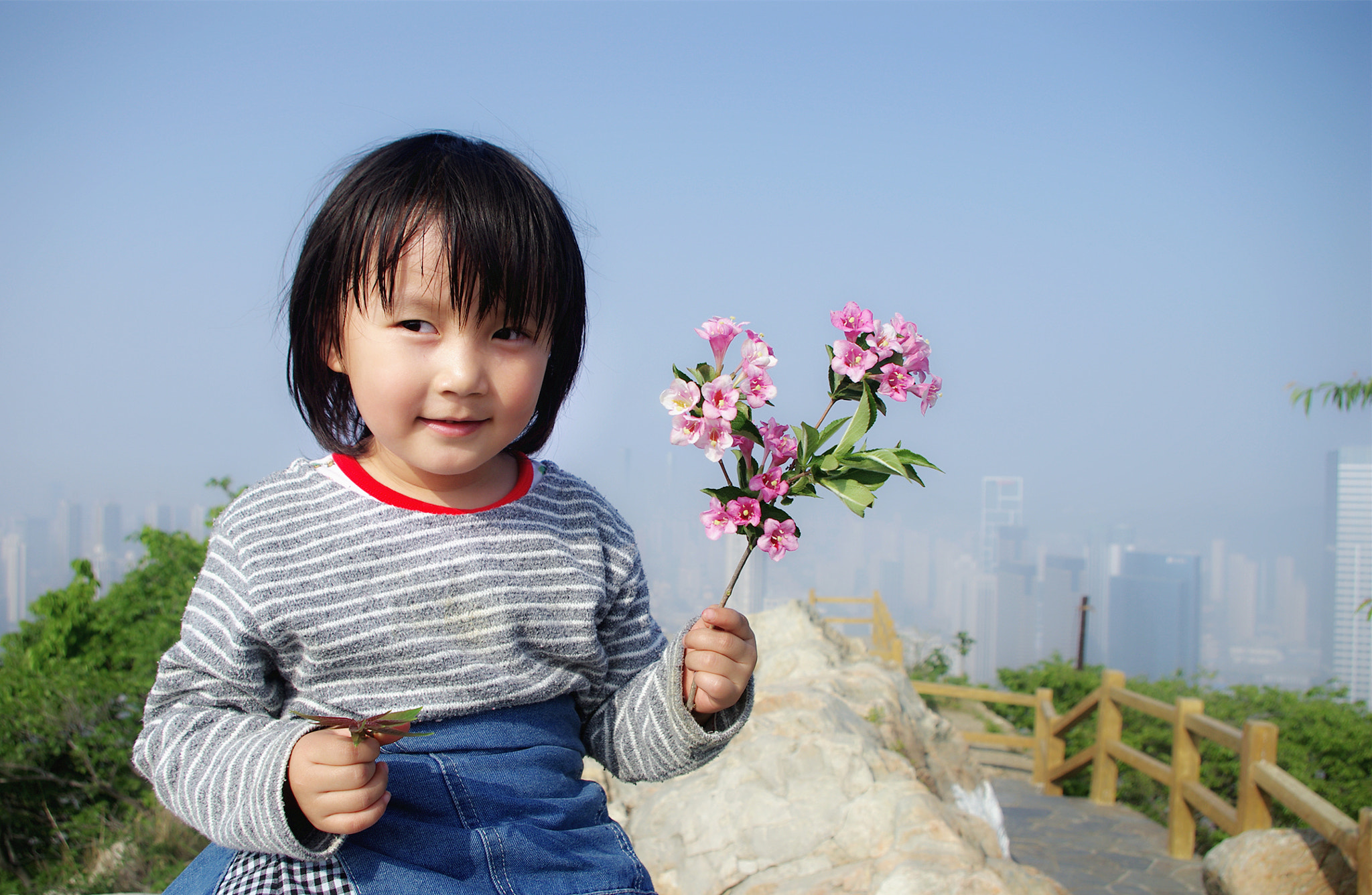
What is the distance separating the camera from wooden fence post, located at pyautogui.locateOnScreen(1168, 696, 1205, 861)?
7.22 meters

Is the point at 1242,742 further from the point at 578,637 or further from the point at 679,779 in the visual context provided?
the point at 578,637

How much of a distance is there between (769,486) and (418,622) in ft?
2.16

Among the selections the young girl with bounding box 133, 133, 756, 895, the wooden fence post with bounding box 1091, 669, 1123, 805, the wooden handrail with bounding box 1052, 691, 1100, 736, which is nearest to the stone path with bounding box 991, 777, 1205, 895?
the wooden fence post with bounding box 1091, 669, 1123, 805

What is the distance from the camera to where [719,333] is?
123cm

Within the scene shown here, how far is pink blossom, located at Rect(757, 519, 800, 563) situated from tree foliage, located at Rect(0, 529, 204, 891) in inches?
155

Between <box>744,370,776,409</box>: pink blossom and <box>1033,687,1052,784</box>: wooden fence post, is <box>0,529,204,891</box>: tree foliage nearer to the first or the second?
<box>744,370,776,409</box>: pink blossom

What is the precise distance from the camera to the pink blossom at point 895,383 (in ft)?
4.16

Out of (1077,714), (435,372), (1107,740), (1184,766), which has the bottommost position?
(1107,740)

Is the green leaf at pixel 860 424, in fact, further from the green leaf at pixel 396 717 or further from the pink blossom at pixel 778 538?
the green leaf at pixel 396 717

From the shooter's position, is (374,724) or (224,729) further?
(224,729)

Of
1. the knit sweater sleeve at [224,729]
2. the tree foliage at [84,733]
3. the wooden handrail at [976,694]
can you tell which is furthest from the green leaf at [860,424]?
the wooden handrail at [976,694]

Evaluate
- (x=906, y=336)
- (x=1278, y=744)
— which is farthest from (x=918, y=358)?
(x=1278, y=744)

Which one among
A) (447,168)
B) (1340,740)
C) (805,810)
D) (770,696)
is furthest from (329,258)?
(1340,740)

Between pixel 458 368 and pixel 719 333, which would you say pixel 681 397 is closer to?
pixel 719 333
